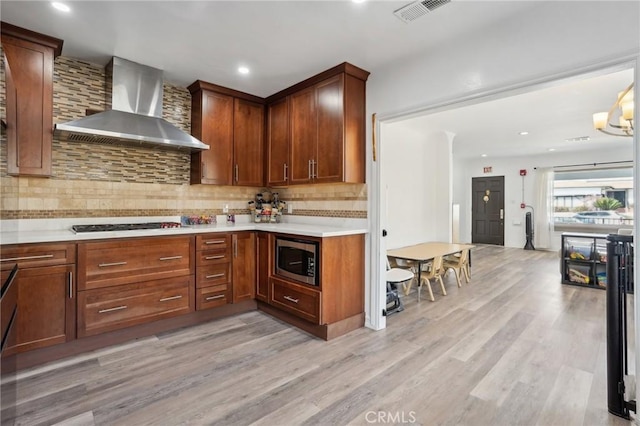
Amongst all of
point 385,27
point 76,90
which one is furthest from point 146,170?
point 385,27

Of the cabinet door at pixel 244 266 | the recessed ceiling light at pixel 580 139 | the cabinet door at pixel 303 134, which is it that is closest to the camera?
the cabinet door at pixel 303 134

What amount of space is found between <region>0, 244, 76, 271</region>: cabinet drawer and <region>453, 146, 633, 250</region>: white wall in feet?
29.8

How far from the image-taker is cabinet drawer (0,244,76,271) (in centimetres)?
216

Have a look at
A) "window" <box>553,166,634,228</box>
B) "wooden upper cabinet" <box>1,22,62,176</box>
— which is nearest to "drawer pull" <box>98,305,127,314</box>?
"wooden upper cabinet" <box>1,22,62,176</box>

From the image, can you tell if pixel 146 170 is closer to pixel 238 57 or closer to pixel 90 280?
pixel 90 280

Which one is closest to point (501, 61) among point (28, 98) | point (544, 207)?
point (28, 98)

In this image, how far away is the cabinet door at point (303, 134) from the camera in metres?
3.32

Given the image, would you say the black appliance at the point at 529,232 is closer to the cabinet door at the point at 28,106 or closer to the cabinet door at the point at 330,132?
the cabinet door at the point at 330,132

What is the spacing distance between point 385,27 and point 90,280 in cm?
300

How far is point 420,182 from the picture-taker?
5.88 meters

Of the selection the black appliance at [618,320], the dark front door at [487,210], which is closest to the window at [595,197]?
the dark front door at [487,210]

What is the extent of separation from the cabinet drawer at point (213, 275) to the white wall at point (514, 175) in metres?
7.80

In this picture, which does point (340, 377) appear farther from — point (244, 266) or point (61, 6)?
point (61, 6)

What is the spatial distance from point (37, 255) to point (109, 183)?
3.33 feet
